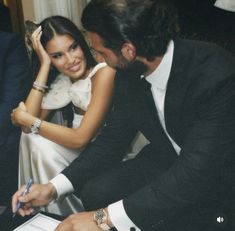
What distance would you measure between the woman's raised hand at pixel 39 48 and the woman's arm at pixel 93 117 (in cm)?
30

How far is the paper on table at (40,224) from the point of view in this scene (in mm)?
1266

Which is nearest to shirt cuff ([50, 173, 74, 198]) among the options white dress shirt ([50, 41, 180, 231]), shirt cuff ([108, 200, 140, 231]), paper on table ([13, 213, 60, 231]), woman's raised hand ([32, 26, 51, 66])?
white dress shirt ([50, 41, 180, 231])

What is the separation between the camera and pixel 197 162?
127 centimetres

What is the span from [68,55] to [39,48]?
0.19 meters

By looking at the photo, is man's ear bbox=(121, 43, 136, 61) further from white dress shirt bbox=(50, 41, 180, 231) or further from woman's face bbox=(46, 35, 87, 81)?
woman's face bbox=(46, 35, 87, 81)

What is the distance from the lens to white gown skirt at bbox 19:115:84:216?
192 centimetres

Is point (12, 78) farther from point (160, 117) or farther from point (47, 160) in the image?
point (160, 117)

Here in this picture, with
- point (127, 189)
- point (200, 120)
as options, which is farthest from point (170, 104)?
point (127, 189)

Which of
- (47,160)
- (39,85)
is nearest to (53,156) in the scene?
(47,160)

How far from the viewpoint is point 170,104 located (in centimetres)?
135

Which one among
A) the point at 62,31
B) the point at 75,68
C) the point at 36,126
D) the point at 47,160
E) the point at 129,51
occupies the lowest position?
the point at 47,160

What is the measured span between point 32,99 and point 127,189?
2.49 ft

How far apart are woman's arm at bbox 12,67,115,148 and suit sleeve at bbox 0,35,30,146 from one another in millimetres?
332

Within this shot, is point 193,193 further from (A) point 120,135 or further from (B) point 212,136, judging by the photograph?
(A) point 120,135
